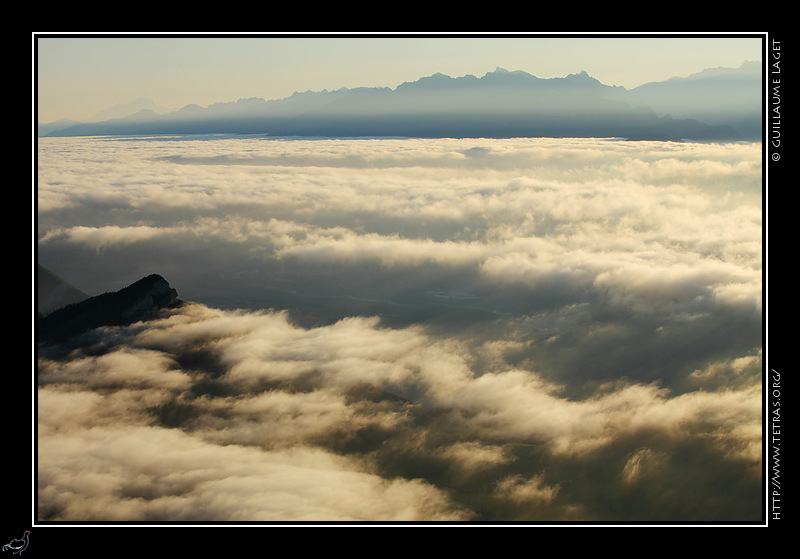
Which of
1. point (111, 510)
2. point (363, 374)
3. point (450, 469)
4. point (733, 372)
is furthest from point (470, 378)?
point (111, 510)

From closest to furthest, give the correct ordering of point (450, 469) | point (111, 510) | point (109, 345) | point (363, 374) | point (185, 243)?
point (111, 510)
point (450, 469)
point (109, 345)
point (363, 374)
point (185, 243)

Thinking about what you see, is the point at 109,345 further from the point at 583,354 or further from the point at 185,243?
the point at 583,354

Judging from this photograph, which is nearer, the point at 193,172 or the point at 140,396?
the point at 140,396

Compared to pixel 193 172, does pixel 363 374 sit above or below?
below

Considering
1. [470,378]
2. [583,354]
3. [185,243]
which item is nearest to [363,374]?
[470,378]
